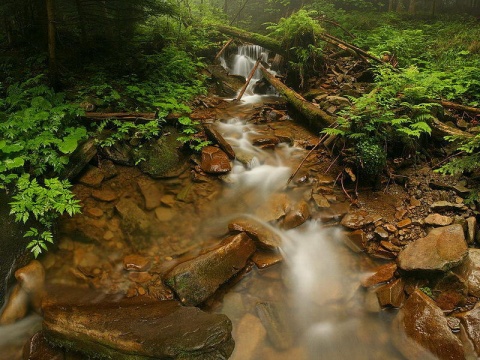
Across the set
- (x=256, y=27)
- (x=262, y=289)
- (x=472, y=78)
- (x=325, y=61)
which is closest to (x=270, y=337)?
(x=262, y=289)

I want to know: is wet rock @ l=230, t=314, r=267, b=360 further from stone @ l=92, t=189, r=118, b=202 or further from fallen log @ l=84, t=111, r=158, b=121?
fallen log @ l=84, t=111, r=158, b=121

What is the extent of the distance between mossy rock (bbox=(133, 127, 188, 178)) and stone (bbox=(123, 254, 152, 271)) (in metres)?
1.80

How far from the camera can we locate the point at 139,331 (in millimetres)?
2957

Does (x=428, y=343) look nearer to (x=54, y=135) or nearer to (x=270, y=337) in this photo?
(x=270, y=337)

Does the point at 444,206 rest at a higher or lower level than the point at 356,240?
higher

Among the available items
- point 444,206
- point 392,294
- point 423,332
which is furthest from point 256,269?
point 444,206

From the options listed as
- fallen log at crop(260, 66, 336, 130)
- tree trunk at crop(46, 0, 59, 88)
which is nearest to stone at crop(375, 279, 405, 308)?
fallen log at crop(260, 66, 336, 130)

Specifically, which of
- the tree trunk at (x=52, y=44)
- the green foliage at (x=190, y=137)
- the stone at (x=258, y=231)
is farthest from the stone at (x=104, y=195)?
the tree trunk at (x=52, y=44)

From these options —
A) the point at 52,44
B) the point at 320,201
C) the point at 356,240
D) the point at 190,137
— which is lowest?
the point at 356,240

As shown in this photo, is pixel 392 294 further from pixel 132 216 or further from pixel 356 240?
pixel 132 216

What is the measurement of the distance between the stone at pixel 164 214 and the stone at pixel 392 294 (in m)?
3.46

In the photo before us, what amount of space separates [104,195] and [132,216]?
2.16 feet

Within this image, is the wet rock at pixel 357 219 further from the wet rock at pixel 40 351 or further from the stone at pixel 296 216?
the wet rock at pixel 40 351

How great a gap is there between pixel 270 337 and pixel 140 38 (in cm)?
921
